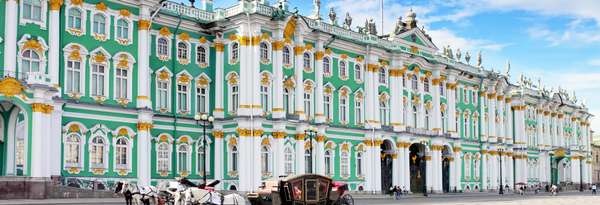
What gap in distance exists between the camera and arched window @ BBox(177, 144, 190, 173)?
51.2 meters

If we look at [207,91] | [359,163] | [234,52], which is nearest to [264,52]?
[234,52]

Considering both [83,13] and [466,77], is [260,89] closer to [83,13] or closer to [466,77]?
[83,13]

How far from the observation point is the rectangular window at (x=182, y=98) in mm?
51312

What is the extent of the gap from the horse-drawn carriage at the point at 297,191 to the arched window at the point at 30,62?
17.4 metres

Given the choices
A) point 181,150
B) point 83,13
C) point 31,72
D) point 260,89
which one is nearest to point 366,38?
point 260,89

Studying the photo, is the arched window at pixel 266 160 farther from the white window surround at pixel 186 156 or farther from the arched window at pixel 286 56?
the arched window at pixel 286 56

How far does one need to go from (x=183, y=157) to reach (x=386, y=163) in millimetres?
20898

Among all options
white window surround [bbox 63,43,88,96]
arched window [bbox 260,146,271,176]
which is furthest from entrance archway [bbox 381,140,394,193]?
white window surround [bbox 63,43,88,96]

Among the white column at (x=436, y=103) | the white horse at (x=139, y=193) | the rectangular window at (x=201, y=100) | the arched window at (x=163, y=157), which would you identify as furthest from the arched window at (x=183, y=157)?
the white column at (x=436, y=103)

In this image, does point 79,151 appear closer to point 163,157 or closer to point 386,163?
point 163,157

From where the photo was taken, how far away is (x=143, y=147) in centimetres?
4712

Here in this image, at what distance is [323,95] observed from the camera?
59.1 meters

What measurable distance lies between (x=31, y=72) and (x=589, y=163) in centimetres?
8906

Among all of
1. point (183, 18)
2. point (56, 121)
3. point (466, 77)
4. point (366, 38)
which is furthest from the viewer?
point (466, 77)
